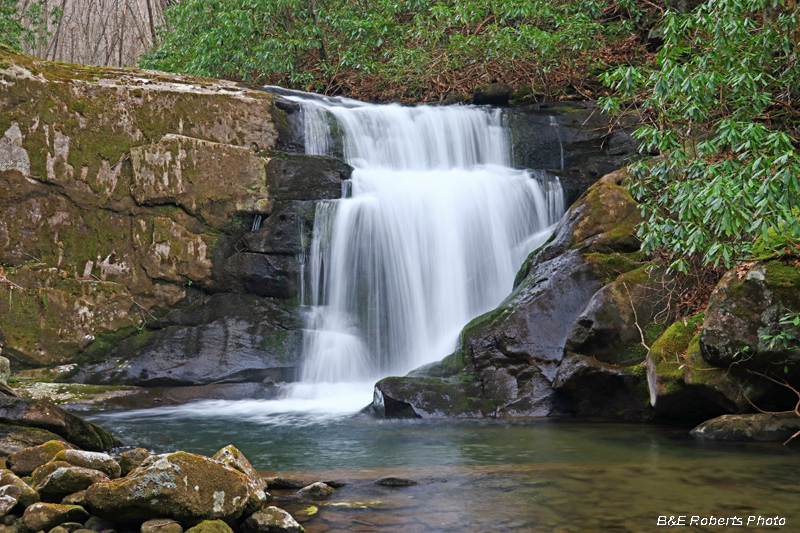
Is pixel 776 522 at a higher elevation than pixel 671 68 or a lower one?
lower

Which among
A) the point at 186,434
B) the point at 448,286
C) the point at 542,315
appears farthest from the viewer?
the point at 448,286

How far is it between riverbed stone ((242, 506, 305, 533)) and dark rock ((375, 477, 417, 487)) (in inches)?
41.6

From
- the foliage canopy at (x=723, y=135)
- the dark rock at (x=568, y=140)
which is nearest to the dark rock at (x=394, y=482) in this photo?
the foliage canopy at (x=723, y=135)

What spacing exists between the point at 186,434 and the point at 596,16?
12.3m

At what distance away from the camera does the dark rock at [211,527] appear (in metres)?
3.47

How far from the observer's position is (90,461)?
161 inches

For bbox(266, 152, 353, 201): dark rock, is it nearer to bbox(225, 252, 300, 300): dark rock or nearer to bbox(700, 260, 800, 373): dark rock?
bbox(225, 252, 300, 300): dark rock

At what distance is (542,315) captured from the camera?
26.7 feet

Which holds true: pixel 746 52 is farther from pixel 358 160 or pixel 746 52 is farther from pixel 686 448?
pixel 358 160

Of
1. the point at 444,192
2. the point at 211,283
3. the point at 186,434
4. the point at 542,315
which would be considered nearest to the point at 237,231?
the point at 211,283

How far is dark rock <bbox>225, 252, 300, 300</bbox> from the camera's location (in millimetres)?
10570

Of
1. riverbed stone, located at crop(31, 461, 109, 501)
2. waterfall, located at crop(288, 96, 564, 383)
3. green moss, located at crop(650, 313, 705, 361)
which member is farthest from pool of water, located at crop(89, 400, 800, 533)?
waterfall, located at crop(288, 96, 564, 383)

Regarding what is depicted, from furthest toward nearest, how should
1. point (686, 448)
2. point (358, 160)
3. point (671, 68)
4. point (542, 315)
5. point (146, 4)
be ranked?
point (146, 4) → point (358, 160) → point (542, 315) → point (671, 68) → point (686, 448)

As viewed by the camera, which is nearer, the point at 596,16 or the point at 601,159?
the point at 601,159
